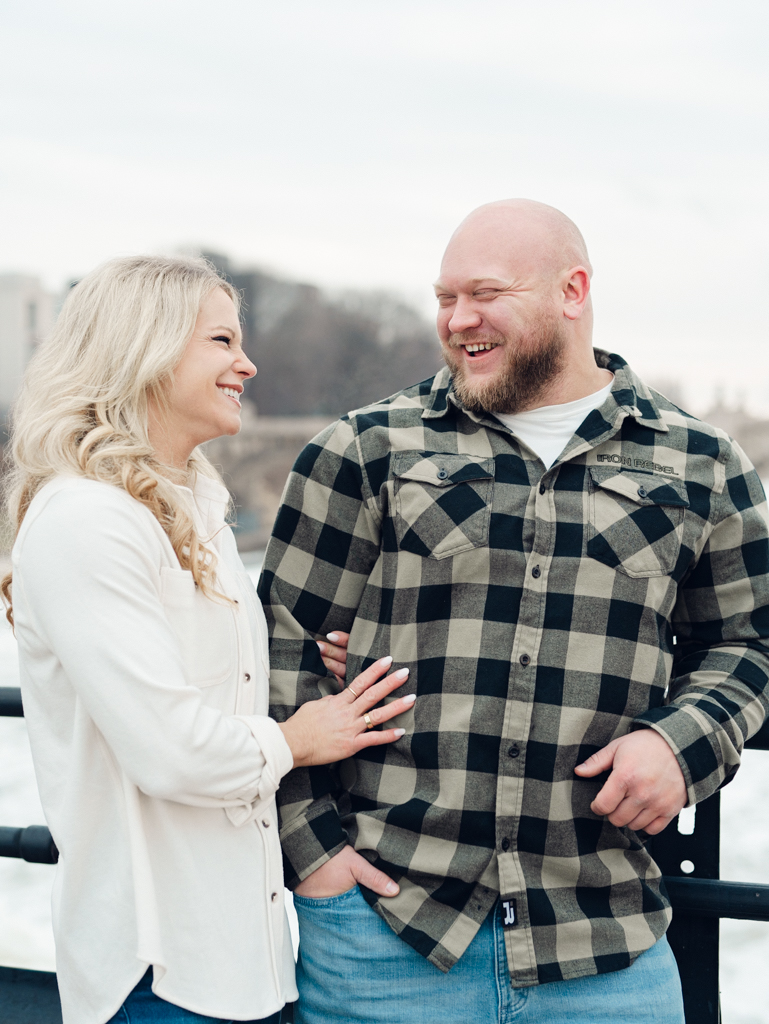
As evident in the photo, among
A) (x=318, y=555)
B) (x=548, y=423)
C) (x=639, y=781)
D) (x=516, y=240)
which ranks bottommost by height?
(x=639, y=781)

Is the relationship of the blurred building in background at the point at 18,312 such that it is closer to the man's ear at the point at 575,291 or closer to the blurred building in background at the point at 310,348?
the blurred building in background at the point at 310,348

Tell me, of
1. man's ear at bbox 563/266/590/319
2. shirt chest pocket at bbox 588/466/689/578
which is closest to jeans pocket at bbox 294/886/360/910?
shirt chest pocket at bbox 588/466/689/578

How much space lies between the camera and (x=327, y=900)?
1.69 metres

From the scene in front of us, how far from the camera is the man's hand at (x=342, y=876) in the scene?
5.49 feet

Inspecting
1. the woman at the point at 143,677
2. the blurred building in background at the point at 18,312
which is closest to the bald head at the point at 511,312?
the woman at the point at 143,677

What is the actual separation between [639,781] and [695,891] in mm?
304

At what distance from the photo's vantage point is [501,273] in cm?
188

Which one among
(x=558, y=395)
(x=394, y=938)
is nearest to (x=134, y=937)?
(x=394, y=938)

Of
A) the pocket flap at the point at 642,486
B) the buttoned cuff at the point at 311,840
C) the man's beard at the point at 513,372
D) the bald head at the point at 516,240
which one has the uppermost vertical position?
the bald head at the point at 516,240

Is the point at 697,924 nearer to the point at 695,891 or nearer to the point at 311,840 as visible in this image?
the point at 695,891

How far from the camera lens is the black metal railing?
5.62 ft

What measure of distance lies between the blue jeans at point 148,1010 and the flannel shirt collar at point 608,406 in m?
1.13

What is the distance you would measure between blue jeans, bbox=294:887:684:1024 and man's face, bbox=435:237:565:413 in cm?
99

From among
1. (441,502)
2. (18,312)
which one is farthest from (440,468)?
(18,312)
